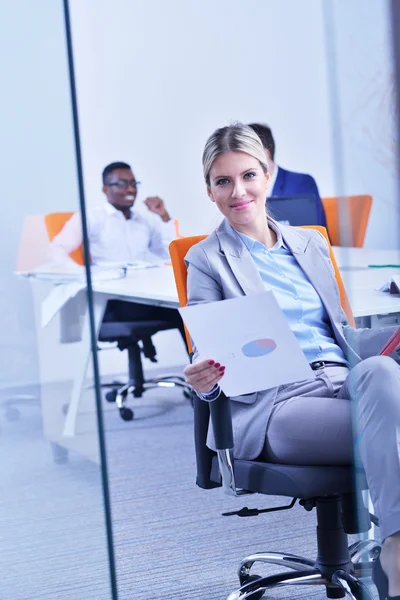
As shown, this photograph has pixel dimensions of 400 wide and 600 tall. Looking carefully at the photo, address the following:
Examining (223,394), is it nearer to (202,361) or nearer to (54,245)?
(202,361)

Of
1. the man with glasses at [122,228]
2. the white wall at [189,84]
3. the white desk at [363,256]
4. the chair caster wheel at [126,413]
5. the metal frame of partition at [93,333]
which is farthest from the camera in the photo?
the white wall at [189,84]

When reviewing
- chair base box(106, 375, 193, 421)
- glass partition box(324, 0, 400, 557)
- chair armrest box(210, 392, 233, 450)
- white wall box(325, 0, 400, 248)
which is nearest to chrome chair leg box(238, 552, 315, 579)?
chair armrest box(210, 392, 233, 450)

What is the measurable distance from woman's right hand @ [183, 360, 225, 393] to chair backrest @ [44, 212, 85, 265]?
0.37 m

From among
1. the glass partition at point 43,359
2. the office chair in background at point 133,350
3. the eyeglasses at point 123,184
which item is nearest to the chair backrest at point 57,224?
the glass partition at point 43,359

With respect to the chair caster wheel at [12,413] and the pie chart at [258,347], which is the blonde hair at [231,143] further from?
the chair caster wheel at [12,413]

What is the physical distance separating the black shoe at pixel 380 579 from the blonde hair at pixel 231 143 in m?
1.23

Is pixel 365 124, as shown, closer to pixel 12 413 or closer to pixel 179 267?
pixel 12 413

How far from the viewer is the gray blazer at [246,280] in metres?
2.05

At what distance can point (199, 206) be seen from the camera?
693 cm

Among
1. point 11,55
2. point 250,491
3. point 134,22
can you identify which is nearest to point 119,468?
point 250,491

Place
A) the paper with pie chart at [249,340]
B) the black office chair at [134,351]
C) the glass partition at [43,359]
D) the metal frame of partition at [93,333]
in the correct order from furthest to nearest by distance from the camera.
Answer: the black office chair at [134,351] → the paper with pie chart at [249,340] → the glass partition at [43,359] → the metal frame of partition at [93,333]

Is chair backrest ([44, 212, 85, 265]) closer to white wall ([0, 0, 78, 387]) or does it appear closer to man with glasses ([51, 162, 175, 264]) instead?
white wall ([0, 0, 78, 387])

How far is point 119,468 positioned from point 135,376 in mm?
1275

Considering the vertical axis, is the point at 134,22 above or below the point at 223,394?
above
